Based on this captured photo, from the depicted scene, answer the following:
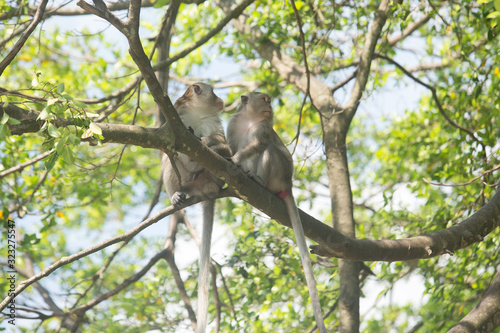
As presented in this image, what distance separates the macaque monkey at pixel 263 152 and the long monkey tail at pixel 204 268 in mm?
504

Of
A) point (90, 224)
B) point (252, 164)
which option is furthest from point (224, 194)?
point (90, 224)

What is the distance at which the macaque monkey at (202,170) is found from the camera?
12.9ft

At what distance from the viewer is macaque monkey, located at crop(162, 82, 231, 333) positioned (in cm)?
392

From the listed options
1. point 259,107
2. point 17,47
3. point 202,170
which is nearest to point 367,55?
point 259,107

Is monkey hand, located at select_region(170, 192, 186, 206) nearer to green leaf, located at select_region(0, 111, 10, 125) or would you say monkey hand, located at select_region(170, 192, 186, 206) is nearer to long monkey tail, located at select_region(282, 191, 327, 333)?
long monkey tail, located at select_region(282, 191, 327, 333)

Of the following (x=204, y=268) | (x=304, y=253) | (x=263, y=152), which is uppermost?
(x=263, y=152)

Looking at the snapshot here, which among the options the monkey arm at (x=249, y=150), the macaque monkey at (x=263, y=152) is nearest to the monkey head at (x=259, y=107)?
the macaque monkey at (x=263, y=152)

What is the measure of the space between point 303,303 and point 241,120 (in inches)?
90.4

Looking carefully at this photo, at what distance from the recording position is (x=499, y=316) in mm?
3803

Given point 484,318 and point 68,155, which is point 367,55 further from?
point 68,155

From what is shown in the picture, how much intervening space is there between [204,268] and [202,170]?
915mm

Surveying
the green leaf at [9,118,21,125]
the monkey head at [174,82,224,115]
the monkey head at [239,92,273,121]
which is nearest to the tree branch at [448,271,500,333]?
the monkey head at [239,92,273,121]

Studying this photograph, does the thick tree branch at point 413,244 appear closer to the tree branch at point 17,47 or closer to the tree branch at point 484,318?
the tree branch at point 484,318

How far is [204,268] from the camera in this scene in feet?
12.7
